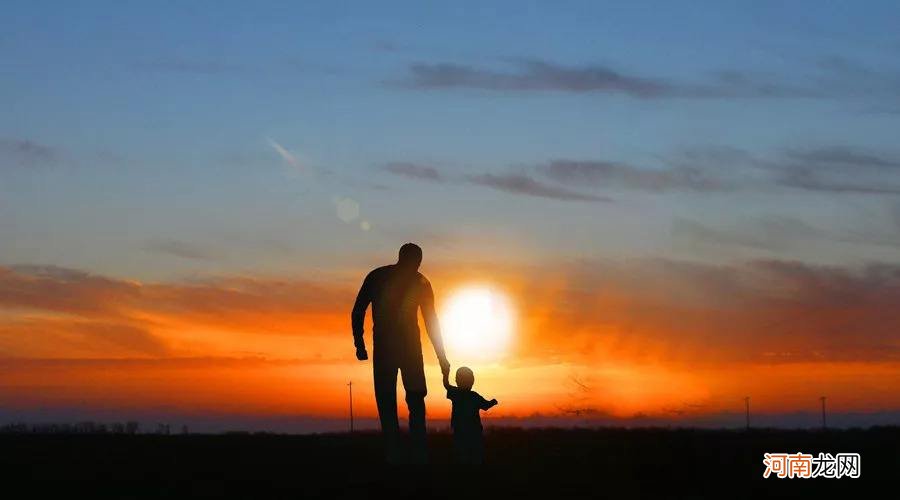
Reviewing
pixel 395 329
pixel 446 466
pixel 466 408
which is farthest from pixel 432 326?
pixel 446 466

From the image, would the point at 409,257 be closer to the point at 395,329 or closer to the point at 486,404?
→ the point at 395,329

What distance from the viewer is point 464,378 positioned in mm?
29328

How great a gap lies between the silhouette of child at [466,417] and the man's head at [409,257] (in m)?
2.22

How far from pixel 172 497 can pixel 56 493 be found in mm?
1710

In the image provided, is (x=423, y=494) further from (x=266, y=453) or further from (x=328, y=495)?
(x=266, y=453)

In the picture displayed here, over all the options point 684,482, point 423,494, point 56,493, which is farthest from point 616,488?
point 56,493

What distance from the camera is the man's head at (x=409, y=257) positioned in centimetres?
2959

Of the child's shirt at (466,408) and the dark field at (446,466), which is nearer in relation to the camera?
the dark field at (446,466)

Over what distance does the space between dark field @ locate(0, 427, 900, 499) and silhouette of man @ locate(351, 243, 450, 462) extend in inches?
A: 47.3

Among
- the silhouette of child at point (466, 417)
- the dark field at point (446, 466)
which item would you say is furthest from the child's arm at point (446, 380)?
the dark field at point (446, 466)

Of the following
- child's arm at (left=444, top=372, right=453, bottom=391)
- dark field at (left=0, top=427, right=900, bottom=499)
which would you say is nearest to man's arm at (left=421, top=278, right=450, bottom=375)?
child's arm at (left=444, top=372, right=453, bottom=391)

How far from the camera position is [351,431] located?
124ft

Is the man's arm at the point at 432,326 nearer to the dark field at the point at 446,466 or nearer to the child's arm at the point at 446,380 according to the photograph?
the child's arm at the point at 446,380

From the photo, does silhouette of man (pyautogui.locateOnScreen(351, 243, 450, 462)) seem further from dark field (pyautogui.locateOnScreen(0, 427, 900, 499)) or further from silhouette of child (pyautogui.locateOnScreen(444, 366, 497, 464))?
dark field (pyautogui.locateOnScreen(0, 427, 900, 499))
